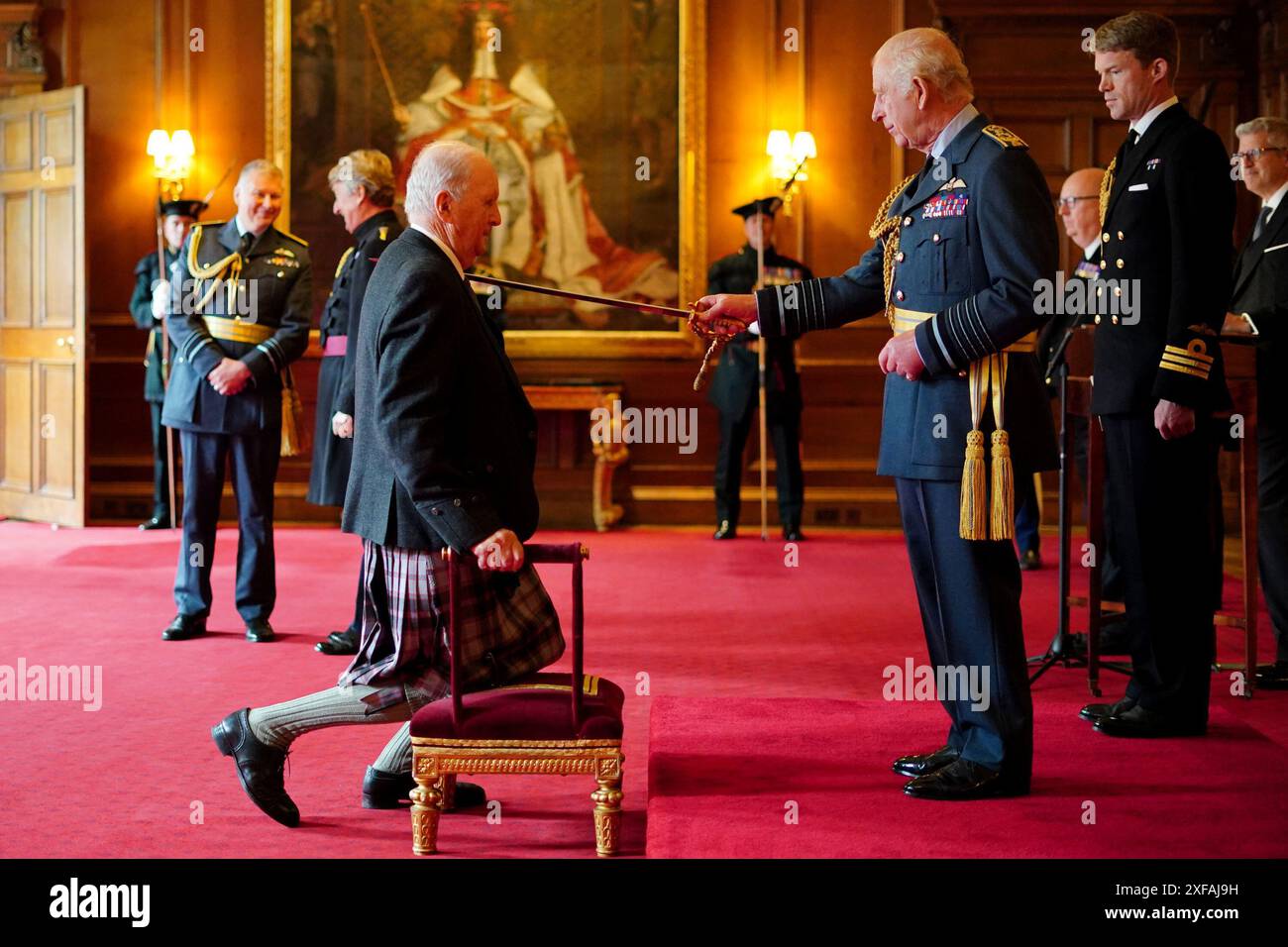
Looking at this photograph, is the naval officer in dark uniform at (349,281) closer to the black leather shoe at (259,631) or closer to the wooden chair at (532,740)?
the black leather shoe at (259,631)

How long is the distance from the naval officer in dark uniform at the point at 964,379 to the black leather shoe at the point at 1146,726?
0.69m

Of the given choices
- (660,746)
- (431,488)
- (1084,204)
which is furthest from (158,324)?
(431,488)

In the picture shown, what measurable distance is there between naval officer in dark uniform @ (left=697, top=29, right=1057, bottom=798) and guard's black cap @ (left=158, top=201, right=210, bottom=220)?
6.00 metres

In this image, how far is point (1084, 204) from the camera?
5598 millimetres

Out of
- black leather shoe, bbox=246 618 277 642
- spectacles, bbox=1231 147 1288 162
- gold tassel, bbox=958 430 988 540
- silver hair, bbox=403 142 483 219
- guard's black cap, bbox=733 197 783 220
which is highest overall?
guard's black cap, bbox=733 197 783 220

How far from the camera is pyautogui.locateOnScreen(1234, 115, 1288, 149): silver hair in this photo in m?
4.82

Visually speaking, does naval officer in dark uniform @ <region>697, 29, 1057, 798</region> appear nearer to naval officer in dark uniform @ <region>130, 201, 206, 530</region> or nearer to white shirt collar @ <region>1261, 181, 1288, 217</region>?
white shirt collar @ <region>1261, 181, 1288, 217</region>

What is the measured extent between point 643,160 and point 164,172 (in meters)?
2.87

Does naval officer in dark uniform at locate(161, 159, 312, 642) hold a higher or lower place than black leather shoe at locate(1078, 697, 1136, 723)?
higher

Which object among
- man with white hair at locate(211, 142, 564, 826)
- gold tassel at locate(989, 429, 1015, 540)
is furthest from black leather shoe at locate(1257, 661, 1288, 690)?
man with white hair at locate(211, 142, 564, 826)

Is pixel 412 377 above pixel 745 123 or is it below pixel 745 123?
below

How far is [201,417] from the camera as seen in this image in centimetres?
521

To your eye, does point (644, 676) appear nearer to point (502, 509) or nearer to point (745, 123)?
point (502, 509)

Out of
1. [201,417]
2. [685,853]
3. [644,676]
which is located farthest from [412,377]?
[201,417]
